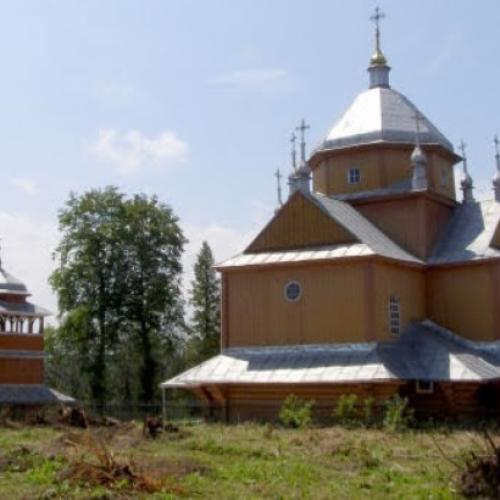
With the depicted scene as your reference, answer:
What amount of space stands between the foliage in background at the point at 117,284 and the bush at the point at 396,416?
69.5 ft

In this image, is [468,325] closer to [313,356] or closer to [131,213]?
[313,356]

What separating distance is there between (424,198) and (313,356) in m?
6.83

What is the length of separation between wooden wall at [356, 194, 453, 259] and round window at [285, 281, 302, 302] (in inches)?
165

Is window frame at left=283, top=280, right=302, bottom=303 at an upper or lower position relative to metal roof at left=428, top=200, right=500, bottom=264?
lower

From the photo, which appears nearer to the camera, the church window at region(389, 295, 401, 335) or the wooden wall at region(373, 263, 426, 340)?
the wooden wall at region(373, 263, 426, 340)

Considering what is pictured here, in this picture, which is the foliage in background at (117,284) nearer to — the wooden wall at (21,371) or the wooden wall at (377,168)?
the wooden wall at (21,371)

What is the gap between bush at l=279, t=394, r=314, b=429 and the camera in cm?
2312

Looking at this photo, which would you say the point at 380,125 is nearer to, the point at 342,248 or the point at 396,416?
the point at 342,248

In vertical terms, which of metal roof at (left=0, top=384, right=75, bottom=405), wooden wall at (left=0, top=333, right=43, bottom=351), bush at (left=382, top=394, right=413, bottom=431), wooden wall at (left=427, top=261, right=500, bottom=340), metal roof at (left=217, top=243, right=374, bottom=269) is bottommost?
bush at (left=382, top=394, right=413, bottom=431)

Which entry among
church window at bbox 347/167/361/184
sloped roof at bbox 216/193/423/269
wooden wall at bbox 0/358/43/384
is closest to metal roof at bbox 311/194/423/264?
sloped roof at bbox 216/193/423/269

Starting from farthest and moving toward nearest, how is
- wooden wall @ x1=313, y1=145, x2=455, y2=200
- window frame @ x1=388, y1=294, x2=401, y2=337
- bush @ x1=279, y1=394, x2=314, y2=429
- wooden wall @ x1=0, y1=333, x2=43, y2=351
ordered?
wooden wall @ x1=0, y1=333, x2=43, y2=351
wooden wall @ x1=313, y1=145, x2=455, y2=200
window frame @ x1=388, y1=294, x2=401, y2=337
bush @ x1=279, y1=394, x2=314, y2=429

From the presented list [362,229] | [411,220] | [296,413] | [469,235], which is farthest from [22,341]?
[469,235]

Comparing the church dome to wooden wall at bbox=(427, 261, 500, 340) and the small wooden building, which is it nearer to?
the small wooden building

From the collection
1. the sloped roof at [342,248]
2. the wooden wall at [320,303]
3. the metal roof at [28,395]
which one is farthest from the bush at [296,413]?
the metal roof at [28,395]
